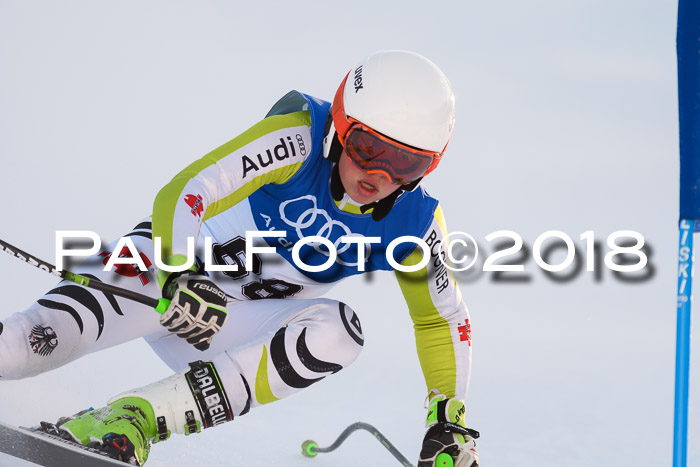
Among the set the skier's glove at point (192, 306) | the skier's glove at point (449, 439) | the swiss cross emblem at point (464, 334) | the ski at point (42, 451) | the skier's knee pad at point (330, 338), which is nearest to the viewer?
the ski at point (42, 451)

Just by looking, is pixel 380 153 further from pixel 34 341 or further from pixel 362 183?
pixel 34 341

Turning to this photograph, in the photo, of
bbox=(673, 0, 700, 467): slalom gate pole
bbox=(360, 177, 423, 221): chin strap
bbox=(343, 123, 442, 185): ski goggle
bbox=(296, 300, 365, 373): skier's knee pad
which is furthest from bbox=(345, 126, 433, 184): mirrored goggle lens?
bbox=(673, 0, 700, 467): slalom gate pole

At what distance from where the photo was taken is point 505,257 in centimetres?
588

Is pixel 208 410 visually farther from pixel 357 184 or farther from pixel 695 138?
pixel 695 138

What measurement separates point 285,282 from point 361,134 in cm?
93

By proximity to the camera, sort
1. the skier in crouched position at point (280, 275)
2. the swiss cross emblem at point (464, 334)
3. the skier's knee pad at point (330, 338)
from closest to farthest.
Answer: the skier in crouched position at point (280, 275) < the skier's knee pad at point (330, 338) < the swiss cross emblem at point (464, 334)

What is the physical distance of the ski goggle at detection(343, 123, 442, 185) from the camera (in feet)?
10.4

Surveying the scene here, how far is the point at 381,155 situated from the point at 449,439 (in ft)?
4.03

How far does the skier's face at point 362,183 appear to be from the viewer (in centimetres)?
323

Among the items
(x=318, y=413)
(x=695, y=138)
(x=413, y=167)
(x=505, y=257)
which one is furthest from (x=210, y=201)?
(x=505, y=257)

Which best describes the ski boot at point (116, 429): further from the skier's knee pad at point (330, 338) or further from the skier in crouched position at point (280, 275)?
the skier's knee pad at point (330, 338)

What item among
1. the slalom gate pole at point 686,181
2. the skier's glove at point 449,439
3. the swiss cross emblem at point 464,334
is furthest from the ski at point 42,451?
the slalom gate pole at point 686,181

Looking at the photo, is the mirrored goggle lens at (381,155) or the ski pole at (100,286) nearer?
the ski pole at (100,286)

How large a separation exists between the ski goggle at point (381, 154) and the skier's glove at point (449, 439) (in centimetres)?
102
